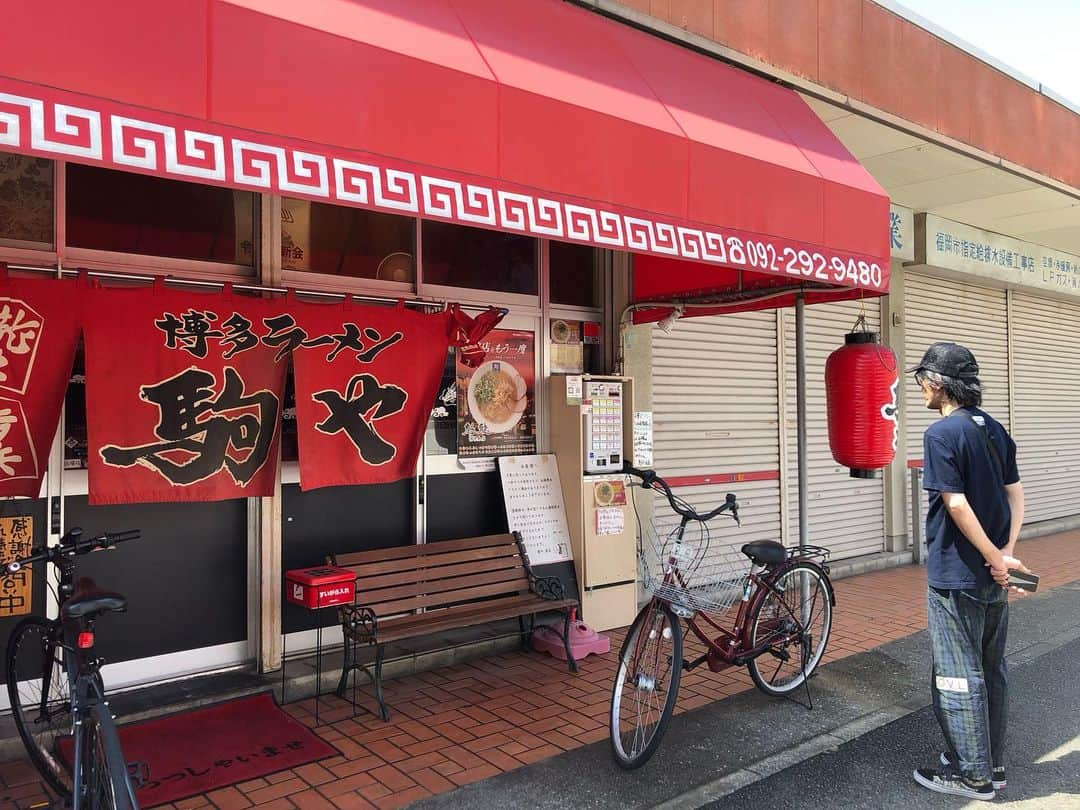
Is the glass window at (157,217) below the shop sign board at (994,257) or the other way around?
below

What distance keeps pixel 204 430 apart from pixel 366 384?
1.06 meters

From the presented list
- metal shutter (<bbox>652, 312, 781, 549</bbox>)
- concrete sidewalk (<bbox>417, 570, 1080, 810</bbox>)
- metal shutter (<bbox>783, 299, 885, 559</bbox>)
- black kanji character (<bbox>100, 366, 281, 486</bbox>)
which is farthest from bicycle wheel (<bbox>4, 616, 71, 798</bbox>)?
metal shutter (<bbox>783, 299, 885, 559</bbox>)

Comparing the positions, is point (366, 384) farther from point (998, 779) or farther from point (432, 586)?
point (998, 779)

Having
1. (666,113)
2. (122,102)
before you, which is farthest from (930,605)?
(122,102)

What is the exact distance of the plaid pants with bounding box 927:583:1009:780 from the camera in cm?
399

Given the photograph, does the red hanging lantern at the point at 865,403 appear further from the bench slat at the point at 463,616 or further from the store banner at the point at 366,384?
the store banner at the point at 366,384

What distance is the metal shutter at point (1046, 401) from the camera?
1278 cm

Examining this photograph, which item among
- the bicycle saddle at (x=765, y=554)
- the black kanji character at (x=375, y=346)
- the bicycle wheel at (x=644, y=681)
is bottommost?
the bicycle wheel at (x=644, y=681)

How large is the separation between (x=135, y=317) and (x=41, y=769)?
91.8 inches

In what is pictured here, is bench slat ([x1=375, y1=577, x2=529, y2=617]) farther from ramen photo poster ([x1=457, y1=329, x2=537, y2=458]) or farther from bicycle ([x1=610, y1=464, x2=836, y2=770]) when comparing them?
bicycle ([x1=610, y1=464, x2=836, y2=770])

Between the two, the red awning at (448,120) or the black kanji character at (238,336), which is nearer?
the red awning at (448,120)

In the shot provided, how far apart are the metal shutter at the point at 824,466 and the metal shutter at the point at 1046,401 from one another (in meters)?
4.32

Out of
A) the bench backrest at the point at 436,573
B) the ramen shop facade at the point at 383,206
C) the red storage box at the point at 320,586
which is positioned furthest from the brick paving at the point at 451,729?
the ramen shop facade at the point at 383,206

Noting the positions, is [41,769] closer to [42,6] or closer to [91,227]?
[91,227]
